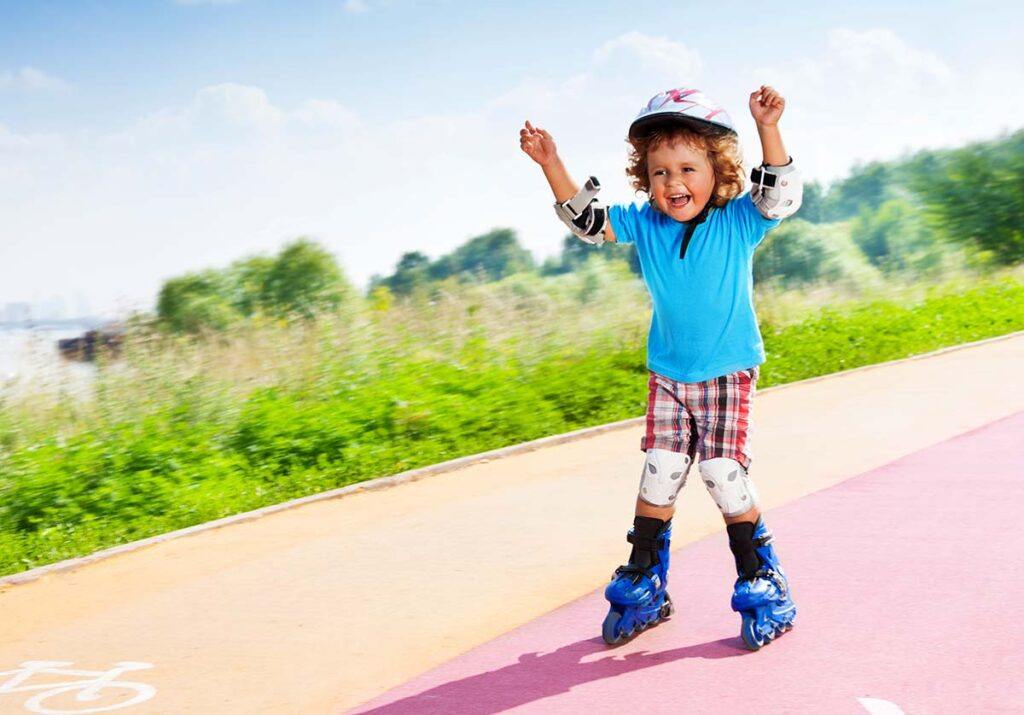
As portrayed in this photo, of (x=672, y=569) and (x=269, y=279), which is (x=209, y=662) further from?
(x=269, y=279)

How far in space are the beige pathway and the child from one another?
840 mm

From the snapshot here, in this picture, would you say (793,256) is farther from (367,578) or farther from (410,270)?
(367,578)

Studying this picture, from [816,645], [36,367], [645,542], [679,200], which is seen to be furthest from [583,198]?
[36,367]

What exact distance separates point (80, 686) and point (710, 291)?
2834mm

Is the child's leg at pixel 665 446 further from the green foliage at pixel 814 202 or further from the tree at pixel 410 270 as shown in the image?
the green foliage at pixel 814 202

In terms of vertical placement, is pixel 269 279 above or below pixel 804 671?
above

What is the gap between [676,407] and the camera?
509 cm

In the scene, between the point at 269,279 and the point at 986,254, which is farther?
the point at 986,254

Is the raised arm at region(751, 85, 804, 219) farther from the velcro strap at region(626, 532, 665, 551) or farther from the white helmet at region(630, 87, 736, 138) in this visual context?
Result: the velcro strap at region(626, 532, 665, 551)

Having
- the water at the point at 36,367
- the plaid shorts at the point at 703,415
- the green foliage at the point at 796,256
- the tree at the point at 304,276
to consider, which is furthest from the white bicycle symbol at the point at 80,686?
the green foliage at the point at 796,256

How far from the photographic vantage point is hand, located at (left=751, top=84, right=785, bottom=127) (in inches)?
187

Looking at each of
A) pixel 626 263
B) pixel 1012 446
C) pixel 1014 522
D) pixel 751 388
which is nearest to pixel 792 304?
pixel 626 263

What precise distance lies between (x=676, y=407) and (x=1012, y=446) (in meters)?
5.24

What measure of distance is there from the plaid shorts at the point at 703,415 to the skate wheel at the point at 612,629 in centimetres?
66
